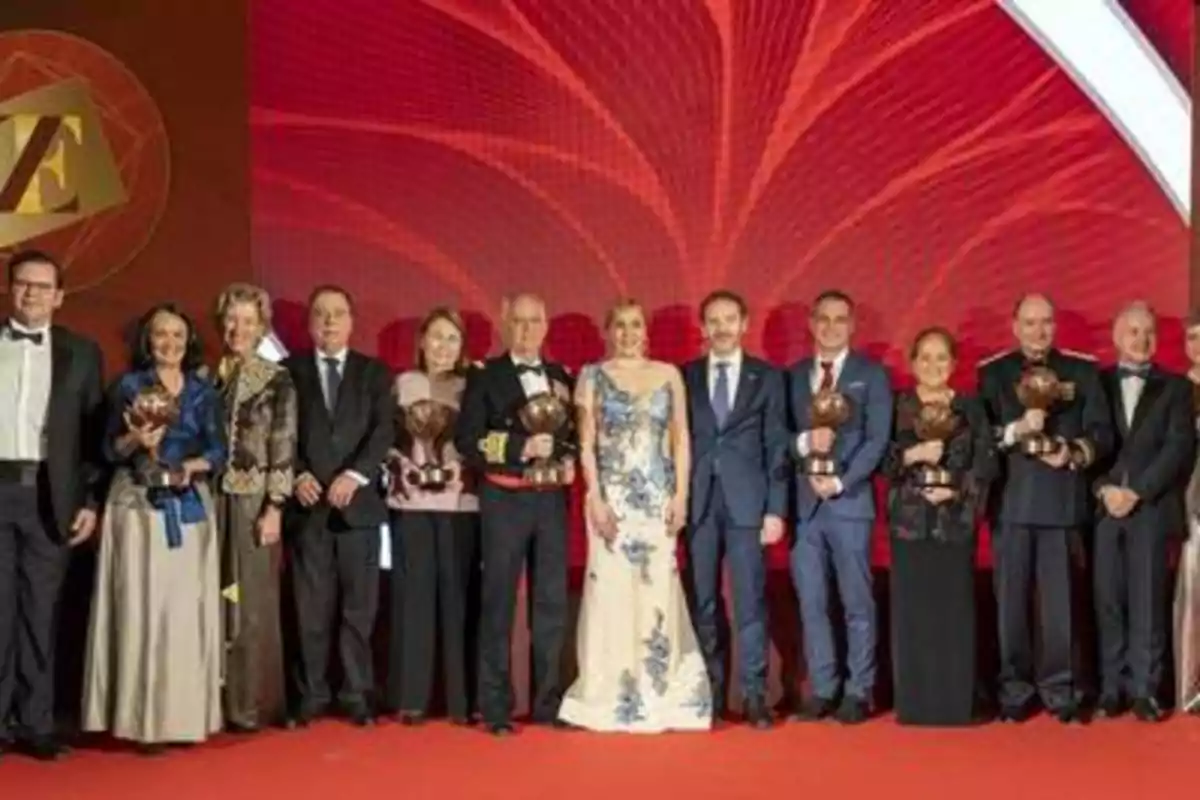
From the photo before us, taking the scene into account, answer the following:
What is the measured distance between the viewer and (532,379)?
6297 millimetres

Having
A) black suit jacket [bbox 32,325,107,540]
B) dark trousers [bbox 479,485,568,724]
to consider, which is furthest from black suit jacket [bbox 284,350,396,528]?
black suit jacket [bbox 32,325,107,540]

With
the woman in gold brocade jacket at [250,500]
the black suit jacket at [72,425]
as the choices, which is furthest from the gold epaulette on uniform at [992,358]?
the black suit jacket at [72,425]

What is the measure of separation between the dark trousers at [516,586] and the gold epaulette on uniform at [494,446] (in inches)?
4.5

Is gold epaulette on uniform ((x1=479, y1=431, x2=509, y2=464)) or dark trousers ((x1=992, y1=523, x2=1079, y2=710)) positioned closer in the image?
gold epaulette on uniform ((x1=479, y1=431, x2=509, y2=464))

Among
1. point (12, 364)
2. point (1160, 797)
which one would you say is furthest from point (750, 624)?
point (12, 364)

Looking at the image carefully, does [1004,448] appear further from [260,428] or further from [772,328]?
[260,428]

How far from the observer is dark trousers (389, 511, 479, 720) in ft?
20.6

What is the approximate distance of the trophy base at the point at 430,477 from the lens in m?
6.25

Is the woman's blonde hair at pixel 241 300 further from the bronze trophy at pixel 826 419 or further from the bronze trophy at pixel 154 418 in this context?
the bronze trophy at pixel 826 419

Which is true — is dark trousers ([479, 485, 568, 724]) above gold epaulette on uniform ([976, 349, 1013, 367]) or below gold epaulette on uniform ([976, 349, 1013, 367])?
below

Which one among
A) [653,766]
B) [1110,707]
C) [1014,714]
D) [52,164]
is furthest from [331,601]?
[1110,707]

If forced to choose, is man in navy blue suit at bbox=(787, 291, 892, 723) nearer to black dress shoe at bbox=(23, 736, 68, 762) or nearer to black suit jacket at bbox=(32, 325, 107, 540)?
black suit jacket at bbox=(32, 325, 107, 540)

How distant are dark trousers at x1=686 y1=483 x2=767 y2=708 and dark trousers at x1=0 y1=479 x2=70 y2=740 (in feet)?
→ 7.28

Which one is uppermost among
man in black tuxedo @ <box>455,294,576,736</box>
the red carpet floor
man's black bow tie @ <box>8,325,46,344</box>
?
man's black bow tie @ <box>8,325,46,344</box>
